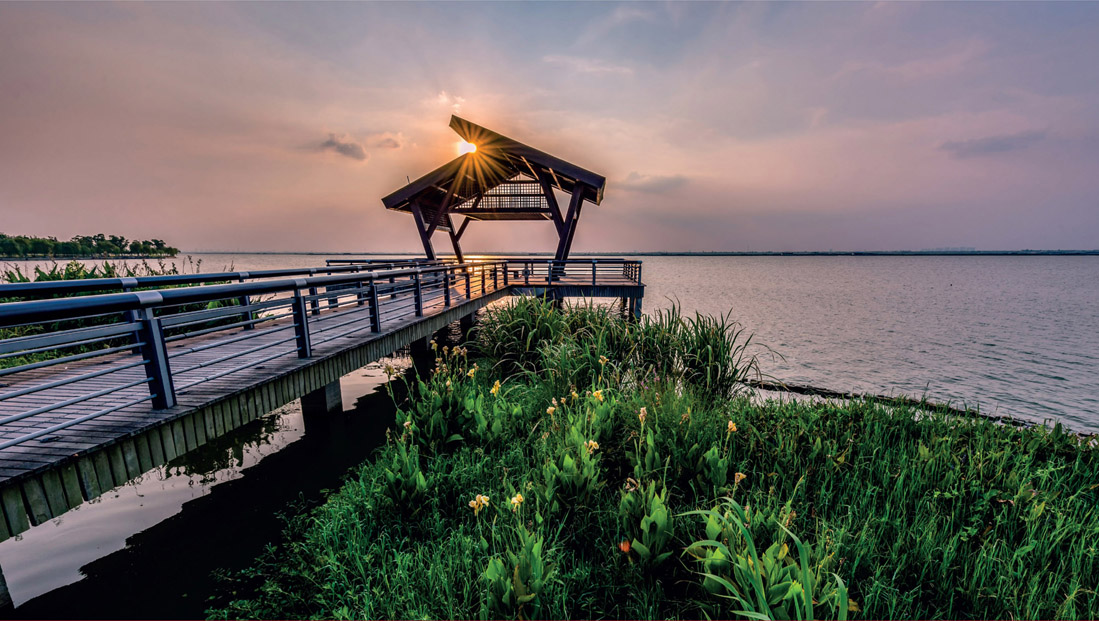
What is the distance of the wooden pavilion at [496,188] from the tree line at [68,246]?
73557 millimetres

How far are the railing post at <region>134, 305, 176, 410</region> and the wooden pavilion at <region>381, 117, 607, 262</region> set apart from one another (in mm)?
12748

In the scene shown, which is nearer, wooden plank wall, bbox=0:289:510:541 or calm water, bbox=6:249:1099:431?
wooden plank wall, bbox=0:289:510:541

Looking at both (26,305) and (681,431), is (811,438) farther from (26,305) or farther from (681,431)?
(26,305)

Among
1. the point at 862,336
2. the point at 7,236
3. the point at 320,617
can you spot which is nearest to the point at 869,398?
the point at 320,617

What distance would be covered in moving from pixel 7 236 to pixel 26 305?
109 metres

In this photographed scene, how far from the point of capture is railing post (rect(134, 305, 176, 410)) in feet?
11.6

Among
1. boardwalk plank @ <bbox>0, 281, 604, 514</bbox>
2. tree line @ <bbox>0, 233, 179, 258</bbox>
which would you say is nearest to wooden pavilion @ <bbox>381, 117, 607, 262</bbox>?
boardwalk plank @ <bbox>0, 281, 604, 514</bbox>

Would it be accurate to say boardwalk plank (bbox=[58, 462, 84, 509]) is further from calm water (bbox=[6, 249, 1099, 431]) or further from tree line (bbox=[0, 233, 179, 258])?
tree line (bbox=[0, 233, 179, 258])

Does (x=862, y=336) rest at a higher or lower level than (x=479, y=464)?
lower

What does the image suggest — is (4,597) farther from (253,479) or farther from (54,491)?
(253,479)

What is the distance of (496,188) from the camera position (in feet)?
62.0

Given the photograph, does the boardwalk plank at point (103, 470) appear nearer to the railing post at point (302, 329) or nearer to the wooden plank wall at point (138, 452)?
the wooden plank wall at point (138, 452)

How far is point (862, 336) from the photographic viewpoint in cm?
1794

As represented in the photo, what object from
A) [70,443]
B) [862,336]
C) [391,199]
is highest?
[391,199]
